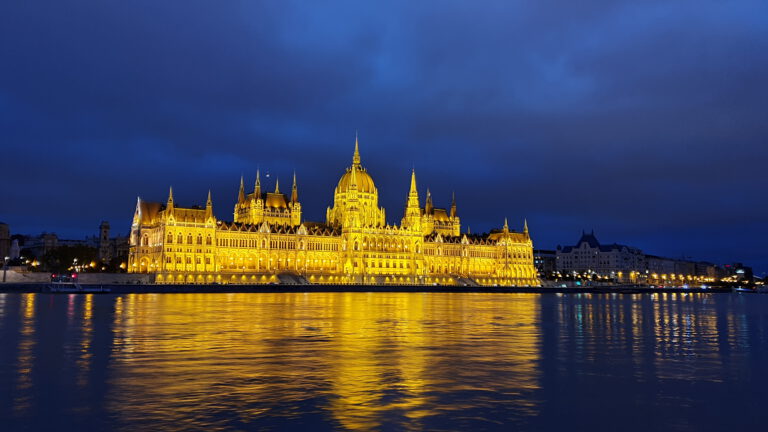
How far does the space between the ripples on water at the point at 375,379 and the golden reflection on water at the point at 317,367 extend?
0.07 m

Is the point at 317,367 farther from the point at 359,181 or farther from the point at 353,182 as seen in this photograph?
the point at 359,181

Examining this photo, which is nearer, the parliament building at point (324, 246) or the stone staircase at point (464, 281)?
the parliament building at point (324, 246)

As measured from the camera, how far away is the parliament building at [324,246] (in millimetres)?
132750

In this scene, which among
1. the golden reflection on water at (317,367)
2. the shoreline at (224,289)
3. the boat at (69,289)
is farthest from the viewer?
the shoreline at (224,289)

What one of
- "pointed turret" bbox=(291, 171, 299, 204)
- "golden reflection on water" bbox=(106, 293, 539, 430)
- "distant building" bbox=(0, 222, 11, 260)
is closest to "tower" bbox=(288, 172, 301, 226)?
"pointed turret" bbox=(291, 171, 299, 204)

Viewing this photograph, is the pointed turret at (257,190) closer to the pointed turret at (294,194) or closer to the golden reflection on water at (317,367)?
the pointed turret at (294,194)

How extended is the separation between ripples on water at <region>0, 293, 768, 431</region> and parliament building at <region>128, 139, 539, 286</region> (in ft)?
327

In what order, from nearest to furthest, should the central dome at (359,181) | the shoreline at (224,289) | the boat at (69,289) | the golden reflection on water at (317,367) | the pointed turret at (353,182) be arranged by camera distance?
1. the golden reflection on water at (317,367)
2. the boat at (69,289)
3. the shoreline at (224,289)
4. the pointed turret at (353,182)
5. the central dome at (359,181)

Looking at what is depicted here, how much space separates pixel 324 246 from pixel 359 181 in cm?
1987

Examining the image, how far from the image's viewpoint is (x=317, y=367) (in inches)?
846

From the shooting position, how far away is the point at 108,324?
122 ft

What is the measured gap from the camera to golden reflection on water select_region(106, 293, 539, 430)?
15906mm

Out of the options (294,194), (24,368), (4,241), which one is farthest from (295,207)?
(24,368)

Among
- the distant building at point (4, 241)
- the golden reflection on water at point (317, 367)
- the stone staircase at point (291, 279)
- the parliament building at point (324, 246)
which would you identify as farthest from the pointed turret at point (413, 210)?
the golden reflection on water at point (317, 367)
